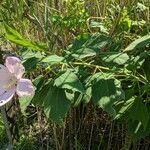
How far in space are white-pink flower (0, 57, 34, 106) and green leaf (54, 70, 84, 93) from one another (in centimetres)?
8

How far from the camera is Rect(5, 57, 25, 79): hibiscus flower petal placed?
1.03 metres

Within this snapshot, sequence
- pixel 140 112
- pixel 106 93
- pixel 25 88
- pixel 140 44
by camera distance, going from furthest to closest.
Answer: pixel 140 112, pixel 140 44, pixel 106 93, pixel 25 88

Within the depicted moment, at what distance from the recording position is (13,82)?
104 centimetres

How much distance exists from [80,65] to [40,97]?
157 millimetres

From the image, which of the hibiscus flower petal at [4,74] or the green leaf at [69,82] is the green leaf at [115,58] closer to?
Answer: the green leaf at [69,82]

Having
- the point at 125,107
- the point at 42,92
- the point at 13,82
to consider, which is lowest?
the point at 125,107

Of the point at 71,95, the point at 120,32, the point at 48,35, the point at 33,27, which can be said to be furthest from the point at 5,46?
the point at 71,95

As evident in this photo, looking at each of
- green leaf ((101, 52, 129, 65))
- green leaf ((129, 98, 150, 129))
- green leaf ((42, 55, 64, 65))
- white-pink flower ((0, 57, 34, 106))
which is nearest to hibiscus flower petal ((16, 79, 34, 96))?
white-pink flower ((0, 57, 34, 106))

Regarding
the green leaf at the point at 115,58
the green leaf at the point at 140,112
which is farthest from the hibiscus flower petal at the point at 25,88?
the green leaf at the point at 140,112

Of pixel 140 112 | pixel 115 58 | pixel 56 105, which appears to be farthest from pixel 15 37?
pixel 140 112

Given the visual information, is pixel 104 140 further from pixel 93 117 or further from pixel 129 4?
pixel 129 4

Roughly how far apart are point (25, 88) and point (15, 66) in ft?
0.19

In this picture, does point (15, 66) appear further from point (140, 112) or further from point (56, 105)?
point (140, 112)

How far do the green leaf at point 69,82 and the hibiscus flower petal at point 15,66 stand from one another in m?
0.10
